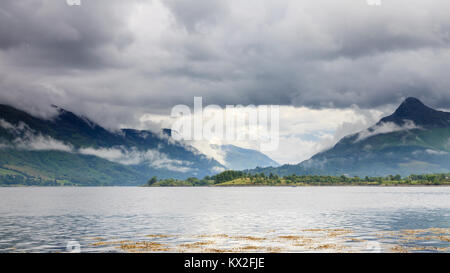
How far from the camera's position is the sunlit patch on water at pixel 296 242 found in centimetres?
5922

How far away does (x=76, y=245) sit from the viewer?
64750mm

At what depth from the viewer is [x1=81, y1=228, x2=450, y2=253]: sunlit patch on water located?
5922cm

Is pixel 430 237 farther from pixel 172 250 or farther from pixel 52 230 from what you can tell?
pixel 52 230

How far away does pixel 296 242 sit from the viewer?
217 feet

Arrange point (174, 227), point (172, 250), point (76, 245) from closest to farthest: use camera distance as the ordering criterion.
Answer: point (172, 250) < point (76, 245) < point (174, 227)

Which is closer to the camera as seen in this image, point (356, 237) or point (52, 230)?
point (356, 237)
